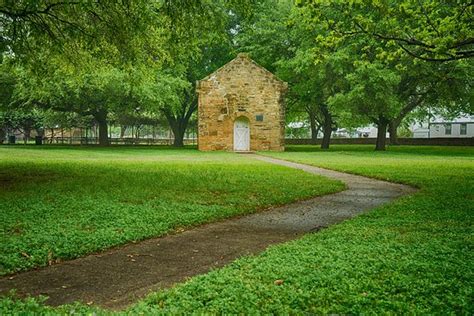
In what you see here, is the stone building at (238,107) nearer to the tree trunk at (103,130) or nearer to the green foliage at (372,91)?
the green foliage at (372,91)

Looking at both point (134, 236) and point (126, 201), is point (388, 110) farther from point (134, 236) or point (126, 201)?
point (134, 236)

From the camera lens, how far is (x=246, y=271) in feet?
13.0

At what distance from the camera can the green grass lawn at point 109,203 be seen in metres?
5.05

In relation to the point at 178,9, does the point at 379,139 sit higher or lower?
lower

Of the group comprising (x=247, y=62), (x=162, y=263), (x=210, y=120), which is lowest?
(x=162, y=263)

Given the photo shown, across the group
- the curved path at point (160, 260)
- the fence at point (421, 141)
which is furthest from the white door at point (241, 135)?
the fence at point (421, 141)

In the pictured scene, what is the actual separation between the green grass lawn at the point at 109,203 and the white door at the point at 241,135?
2000 cm

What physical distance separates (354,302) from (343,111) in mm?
26268

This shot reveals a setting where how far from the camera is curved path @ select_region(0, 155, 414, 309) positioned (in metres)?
3.66

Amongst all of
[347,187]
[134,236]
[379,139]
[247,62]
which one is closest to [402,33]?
[347,187]

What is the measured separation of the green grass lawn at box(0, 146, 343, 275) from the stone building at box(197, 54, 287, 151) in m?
19.9

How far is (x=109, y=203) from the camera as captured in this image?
24.8 ft

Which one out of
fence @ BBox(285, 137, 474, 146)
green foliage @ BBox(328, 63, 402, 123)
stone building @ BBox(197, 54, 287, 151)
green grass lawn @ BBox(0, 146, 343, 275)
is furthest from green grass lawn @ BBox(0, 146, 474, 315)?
fence @ BBox(285, 137, 474, 146)

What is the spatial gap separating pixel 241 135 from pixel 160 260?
28771mm
